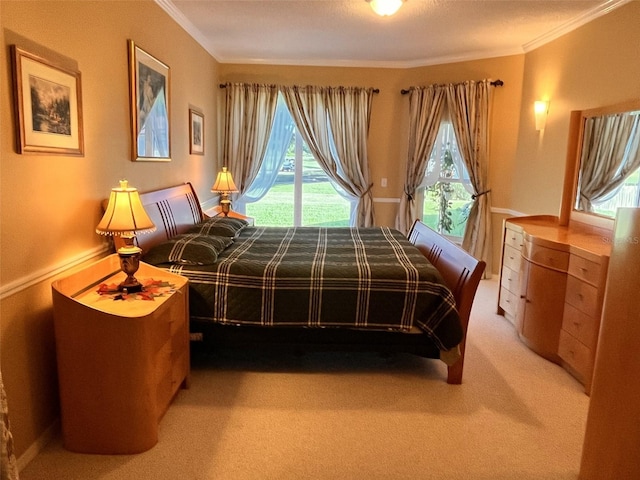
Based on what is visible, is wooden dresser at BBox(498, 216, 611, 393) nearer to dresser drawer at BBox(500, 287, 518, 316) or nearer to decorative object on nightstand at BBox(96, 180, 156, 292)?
dresser drawer at BBox(500, 287, 518, 316)

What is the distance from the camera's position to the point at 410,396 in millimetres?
2590

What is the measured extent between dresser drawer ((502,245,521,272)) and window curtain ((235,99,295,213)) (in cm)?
292

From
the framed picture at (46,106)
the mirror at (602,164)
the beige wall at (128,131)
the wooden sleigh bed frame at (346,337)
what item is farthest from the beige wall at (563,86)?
the framed picture at (46,106)

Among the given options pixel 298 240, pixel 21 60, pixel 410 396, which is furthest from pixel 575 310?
pixel 21 60

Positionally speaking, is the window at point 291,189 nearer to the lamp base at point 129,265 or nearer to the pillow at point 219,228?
the pillow at point 219,228

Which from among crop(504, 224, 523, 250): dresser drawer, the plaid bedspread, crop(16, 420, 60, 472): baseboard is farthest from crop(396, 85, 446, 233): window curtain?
crop(16, 420, 60, 472): baseboard

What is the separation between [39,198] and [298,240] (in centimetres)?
197

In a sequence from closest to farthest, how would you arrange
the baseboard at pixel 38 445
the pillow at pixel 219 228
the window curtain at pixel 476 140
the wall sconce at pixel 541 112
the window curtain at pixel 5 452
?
the window curtain at pixel 5 452, the baseboard at pixel 38 445, the pillow at pixel 219 228, the wall sconce at pixel 541 112, the window curtain at pixel 476 140

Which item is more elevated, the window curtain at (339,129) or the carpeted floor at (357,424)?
the window curtain at (339,129)

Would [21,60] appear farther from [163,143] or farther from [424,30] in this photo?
[424,30]

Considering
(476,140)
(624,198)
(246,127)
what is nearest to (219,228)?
(246,127)

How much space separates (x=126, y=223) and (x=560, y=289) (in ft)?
9.03

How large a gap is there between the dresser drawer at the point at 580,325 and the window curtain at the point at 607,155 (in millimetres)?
1011

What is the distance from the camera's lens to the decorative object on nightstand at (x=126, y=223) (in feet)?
6.97
